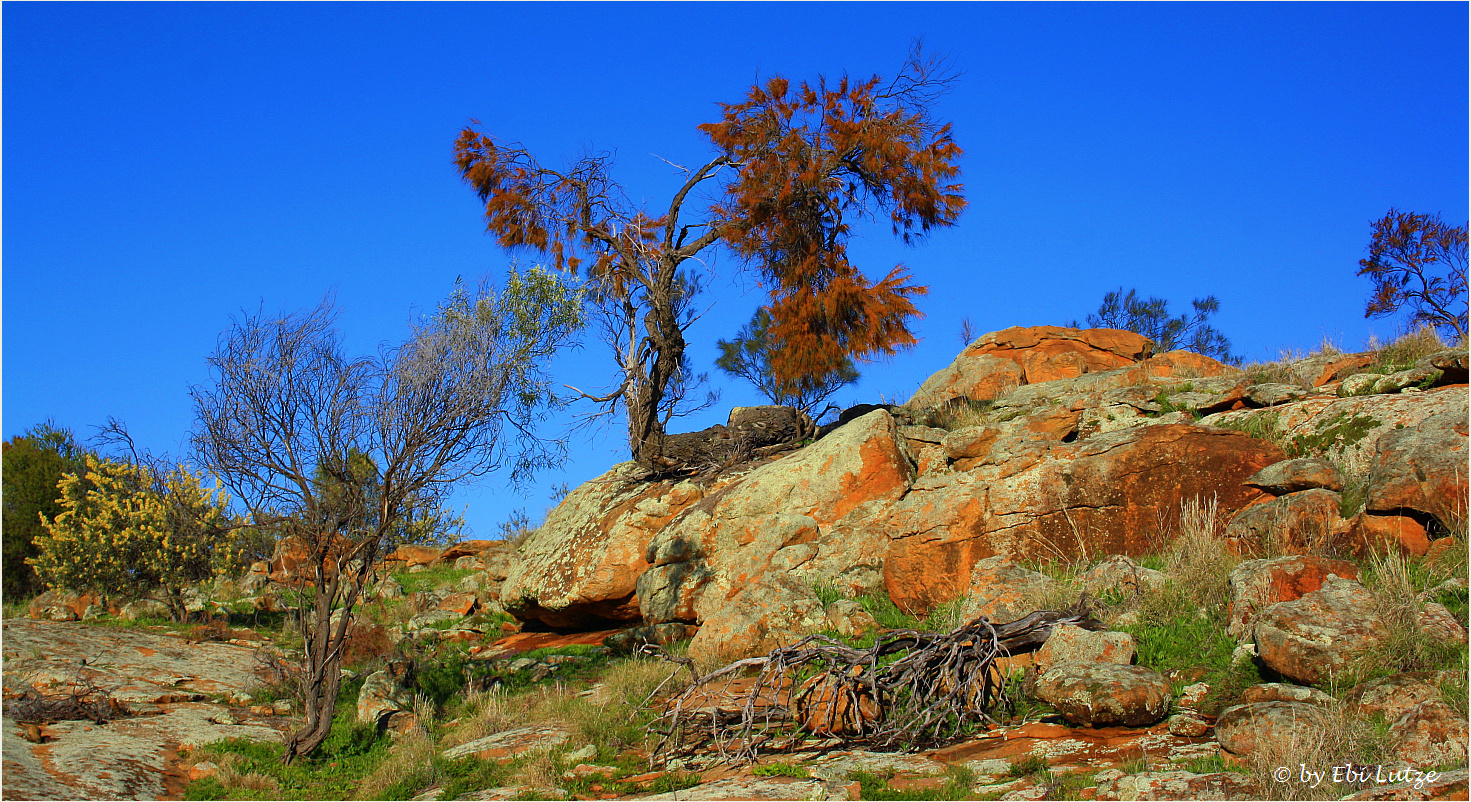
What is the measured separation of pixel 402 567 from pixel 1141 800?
→ 1948 cm

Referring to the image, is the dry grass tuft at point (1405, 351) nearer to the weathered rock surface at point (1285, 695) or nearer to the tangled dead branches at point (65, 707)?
the weathered rock surface at point (1285, 695)

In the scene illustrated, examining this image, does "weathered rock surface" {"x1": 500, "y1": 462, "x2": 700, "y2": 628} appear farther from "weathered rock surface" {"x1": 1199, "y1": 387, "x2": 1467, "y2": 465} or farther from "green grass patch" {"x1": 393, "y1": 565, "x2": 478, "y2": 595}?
"weathered rock surface" {"x1": 1199, "y1": 387, "x2": 1467, "y2": 465}

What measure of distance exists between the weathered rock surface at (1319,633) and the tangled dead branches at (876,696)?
5.11 ft

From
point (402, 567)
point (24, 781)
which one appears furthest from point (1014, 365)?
point (24, 781)

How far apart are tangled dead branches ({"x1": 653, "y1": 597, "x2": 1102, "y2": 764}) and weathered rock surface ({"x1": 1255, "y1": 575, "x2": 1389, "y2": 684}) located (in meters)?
1.56

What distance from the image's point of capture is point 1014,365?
750 inches

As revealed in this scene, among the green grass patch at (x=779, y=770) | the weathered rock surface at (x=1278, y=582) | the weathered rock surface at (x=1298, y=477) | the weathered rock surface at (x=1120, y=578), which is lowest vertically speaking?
the green grass patch at (x=779, y=770)

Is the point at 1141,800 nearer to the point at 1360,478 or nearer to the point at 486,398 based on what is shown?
the point at 1360,478

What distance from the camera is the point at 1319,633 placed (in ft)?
21.3

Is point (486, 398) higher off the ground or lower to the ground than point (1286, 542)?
higher

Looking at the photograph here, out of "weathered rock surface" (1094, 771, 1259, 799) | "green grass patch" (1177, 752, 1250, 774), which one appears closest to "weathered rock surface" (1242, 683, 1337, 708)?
"green grass patch" (1177, 752, 1250, 774)

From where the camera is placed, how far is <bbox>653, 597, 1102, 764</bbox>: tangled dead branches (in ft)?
23.5

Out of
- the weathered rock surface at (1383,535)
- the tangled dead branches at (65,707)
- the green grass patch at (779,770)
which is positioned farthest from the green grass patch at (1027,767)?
the tangled dead branches at (65,707)

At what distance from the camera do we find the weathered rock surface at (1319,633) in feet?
20.9
